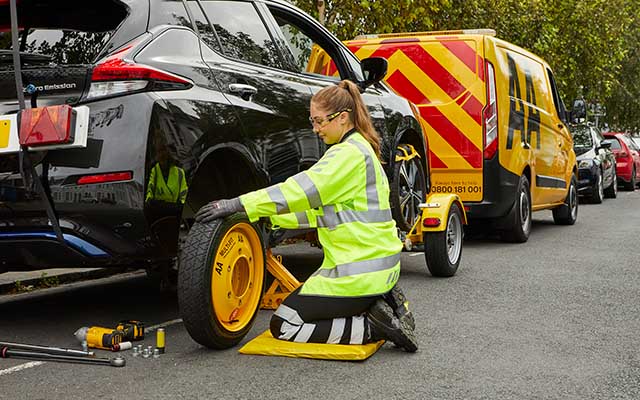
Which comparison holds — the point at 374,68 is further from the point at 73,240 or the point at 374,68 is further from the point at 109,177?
the point at 73,240

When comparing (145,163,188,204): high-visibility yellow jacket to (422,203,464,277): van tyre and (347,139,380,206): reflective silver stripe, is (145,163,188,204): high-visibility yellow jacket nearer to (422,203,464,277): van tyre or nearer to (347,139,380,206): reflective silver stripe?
(347,139,380,206): reflective silver stripe

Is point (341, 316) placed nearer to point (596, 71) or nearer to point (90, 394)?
point (90, 394)

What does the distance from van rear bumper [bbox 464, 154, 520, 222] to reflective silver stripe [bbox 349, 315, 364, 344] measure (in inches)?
202

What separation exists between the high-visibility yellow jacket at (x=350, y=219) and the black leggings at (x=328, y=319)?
5cm

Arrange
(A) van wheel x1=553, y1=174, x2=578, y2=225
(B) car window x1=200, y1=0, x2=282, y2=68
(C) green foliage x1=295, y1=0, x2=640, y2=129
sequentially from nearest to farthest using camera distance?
(B) car window x1=200, y1=0, x2=282, y2=68 → (A) van wheel x1=553, y1=174, x2=578, y2=225 → (C) green foliage x1=295, y1=0, x2=640, y2=129

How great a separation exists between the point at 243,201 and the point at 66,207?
86 cm

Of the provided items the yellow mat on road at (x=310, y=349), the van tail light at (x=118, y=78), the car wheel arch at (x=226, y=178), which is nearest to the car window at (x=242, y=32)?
the car wheel arch at (x=226, y=178)

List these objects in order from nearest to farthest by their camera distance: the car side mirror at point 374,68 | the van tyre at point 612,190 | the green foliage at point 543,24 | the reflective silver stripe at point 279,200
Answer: the reflective silver stripe at point 279,200
the car side mirror at point 374,68
the green foliage at point 543,24
the van tyre at point 612,190

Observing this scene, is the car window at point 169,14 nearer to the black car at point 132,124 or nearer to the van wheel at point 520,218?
the black car at point 132,124

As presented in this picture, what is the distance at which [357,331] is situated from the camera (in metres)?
4.54

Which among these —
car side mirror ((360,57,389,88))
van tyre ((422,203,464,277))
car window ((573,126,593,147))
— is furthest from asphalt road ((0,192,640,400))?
car window ((573,126,593,147))

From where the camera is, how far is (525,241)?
33.9ft

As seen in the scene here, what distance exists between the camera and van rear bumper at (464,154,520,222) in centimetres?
934

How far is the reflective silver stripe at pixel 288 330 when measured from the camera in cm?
458
